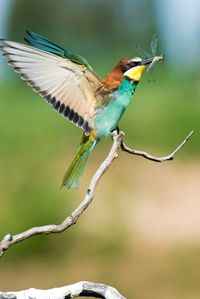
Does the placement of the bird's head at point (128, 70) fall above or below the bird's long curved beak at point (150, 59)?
below

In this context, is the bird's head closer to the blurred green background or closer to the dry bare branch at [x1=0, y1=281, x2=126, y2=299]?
the dry bare branch at [x1=0, y1=281, x2=126, y2=299]

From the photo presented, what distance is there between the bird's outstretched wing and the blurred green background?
12.0ft

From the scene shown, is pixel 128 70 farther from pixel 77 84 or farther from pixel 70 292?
pixel 70 292

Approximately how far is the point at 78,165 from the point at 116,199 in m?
6.13

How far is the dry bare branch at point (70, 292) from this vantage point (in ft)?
7.34

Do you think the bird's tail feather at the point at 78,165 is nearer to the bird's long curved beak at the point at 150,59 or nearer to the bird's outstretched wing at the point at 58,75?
the bird's outstretched wing at the point at 58,75

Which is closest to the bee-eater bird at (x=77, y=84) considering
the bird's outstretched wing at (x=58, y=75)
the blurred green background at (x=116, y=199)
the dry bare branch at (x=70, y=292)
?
the bird's outstretched wing at (x=58, y=75)

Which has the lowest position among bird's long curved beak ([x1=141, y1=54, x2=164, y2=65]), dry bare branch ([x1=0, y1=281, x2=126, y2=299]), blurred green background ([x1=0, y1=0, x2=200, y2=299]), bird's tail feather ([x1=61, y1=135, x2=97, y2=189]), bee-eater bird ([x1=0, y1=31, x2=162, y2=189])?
blurred green background ([x1=0, y1=0, x2=200, y2=299])

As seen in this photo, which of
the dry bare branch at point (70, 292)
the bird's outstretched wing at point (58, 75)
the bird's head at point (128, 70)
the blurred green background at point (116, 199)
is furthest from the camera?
the blurred green background at point (116, 199)

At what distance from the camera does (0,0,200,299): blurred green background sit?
7.80 metres

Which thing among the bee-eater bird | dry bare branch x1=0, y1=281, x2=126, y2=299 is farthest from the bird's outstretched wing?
dry bare branch x1=0, y1=281, x2=126, y2=299

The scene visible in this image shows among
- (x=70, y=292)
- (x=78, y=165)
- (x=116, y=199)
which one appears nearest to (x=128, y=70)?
(x=78, y=165)

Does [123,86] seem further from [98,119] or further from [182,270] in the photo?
[182,270]

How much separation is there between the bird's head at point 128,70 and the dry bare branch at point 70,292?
0.58 m
